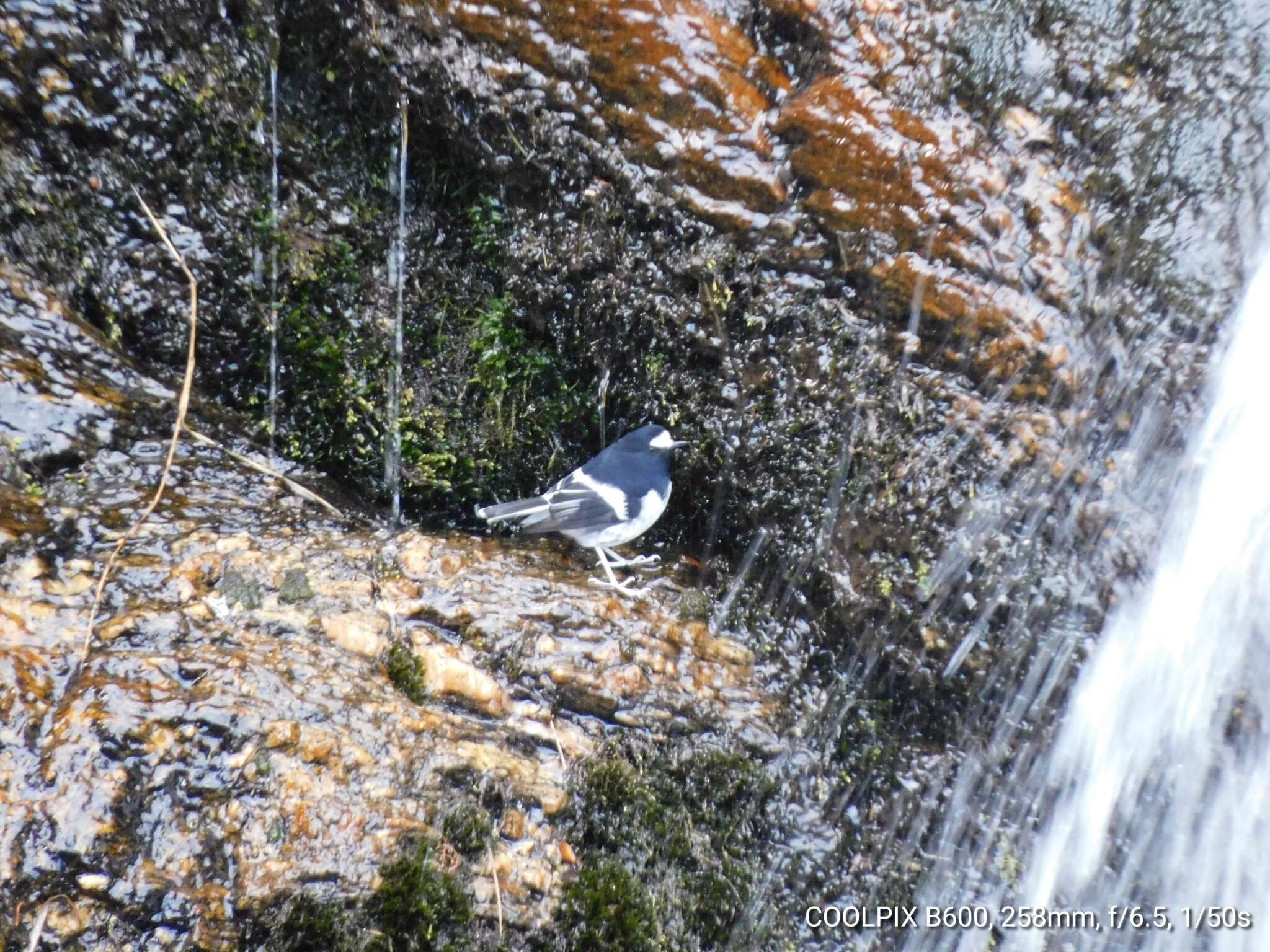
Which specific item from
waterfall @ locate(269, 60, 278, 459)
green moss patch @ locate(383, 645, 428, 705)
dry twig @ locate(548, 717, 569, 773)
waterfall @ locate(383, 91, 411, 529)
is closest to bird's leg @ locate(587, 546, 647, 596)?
dry twig @ locate(548, 717, 569, 773)

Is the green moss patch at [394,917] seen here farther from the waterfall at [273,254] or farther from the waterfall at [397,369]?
the waterfall at [273,254]

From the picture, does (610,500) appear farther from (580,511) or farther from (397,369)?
(397,369)

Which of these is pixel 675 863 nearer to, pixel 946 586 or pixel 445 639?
pixel 445 639

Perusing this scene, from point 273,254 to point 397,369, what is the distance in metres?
0.73

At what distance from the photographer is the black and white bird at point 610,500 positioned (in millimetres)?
3619

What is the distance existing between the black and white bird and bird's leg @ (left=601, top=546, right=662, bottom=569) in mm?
111

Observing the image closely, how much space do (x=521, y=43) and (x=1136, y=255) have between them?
8.96ft

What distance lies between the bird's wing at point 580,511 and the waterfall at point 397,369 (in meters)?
0.83

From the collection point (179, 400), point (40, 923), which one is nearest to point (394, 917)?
point (40, 923)

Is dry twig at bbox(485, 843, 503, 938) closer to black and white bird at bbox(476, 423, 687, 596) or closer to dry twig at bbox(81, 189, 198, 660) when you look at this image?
black and white bird at bbox(476, 423, 687, 596)

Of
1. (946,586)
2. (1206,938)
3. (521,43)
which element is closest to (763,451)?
(946,586)

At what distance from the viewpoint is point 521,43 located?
137 inches

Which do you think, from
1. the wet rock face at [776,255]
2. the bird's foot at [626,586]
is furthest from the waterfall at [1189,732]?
the bird's foot at [626,586]

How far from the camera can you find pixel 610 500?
11.7 feet
